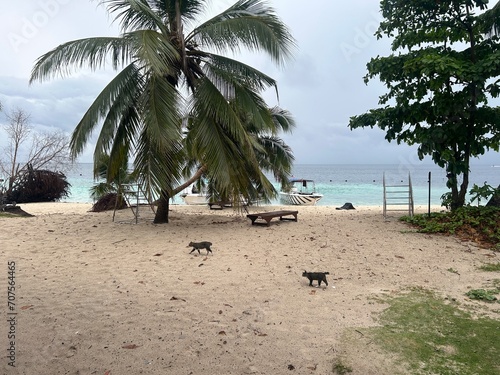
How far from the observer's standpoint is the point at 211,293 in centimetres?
498

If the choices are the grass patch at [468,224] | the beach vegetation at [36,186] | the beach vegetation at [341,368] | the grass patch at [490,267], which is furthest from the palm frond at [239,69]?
the beach vegetation at [36,186]

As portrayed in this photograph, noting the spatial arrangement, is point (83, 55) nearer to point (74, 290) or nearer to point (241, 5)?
point (241, 5)

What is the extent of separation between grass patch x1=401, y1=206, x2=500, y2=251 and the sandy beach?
50cm

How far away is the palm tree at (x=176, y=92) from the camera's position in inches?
328

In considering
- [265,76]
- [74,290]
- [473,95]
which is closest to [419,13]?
[473,95]

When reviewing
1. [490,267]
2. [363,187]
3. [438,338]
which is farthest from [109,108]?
[363,187]

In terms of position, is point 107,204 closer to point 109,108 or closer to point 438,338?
point 109,108

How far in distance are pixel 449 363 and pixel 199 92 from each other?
786cm

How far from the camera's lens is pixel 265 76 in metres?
10.2

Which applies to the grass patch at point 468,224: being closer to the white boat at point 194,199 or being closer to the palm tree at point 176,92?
the palm tree at point 176,92

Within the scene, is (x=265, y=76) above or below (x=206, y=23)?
below

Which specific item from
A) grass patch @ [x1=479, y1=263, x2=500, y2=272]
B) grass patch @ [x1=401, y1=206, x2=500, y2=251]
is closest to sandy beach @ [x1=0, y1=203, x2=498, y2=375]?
grass patch @ [x1=479, y1=263, x2=500, y2=272]

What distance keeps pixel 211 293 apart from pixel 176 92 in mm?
5483

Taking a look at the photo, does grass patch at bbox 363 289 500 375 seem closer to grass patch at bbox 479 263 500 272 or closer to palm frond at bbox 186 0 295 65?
grass patch at bbox 479 263 500 272
